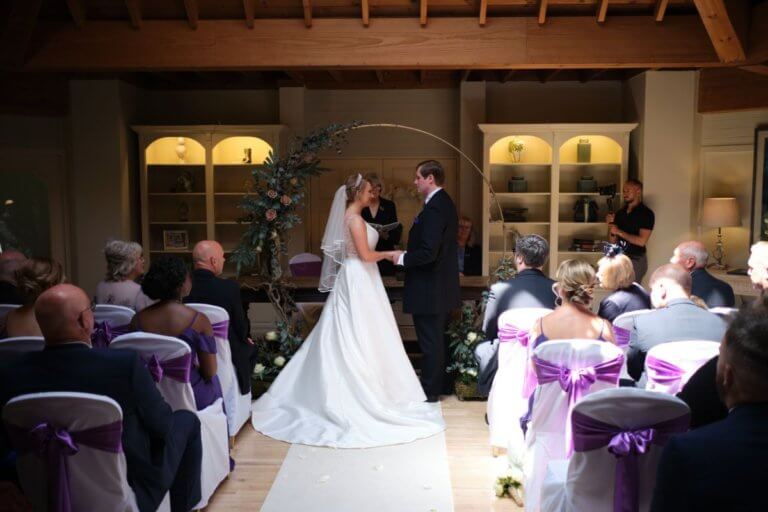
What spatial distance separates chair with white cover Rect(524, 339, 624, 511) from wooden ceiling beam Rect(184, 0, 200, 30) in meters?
4.46

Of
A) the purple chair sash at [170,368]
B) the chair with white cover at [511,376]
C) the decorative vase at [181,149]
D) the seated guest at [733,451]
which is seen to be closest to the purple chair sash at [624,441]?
the seated guest at [733,451]

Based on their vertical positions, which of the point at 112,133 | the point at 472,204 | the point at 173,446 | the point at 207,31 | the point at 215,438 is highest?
the point at 207,31

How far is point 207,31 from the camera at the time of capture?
621 centimetres

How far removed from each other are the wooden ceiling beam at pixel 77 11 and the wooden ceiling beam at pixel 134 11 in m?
0.38

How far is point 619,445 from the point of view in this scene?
228cm

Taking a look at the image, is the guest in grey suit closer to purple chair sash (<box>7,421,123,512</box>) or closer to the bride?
the bride

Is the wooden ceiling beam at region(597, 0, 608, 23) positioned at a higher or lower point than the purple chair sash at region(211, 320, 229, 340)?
higher

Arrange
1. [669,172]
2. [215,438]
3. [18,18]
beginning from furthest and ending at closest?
[669,172] < [18,18] < [215,438]

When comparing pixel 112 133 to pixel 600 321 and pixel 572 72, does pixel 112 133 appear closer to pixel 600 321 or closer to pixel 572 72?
pixel 572 72

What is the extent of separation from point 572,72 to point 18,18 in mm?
5708

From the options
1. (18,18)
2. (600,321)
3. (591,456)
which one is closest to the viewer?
(591,456)

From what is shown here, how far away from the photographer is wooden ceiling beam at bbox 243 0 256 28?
598 centimetres

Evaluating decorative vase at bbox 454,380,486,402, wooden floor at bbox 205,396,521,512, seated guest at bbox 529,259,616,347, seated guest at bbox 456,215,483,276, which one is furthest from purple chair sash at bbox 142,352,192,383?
seated guest at bbox 456,215,483,276

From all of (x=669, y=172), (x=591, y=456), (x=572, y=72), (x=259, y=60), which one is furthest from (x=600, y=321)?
(x=572, y=72)
